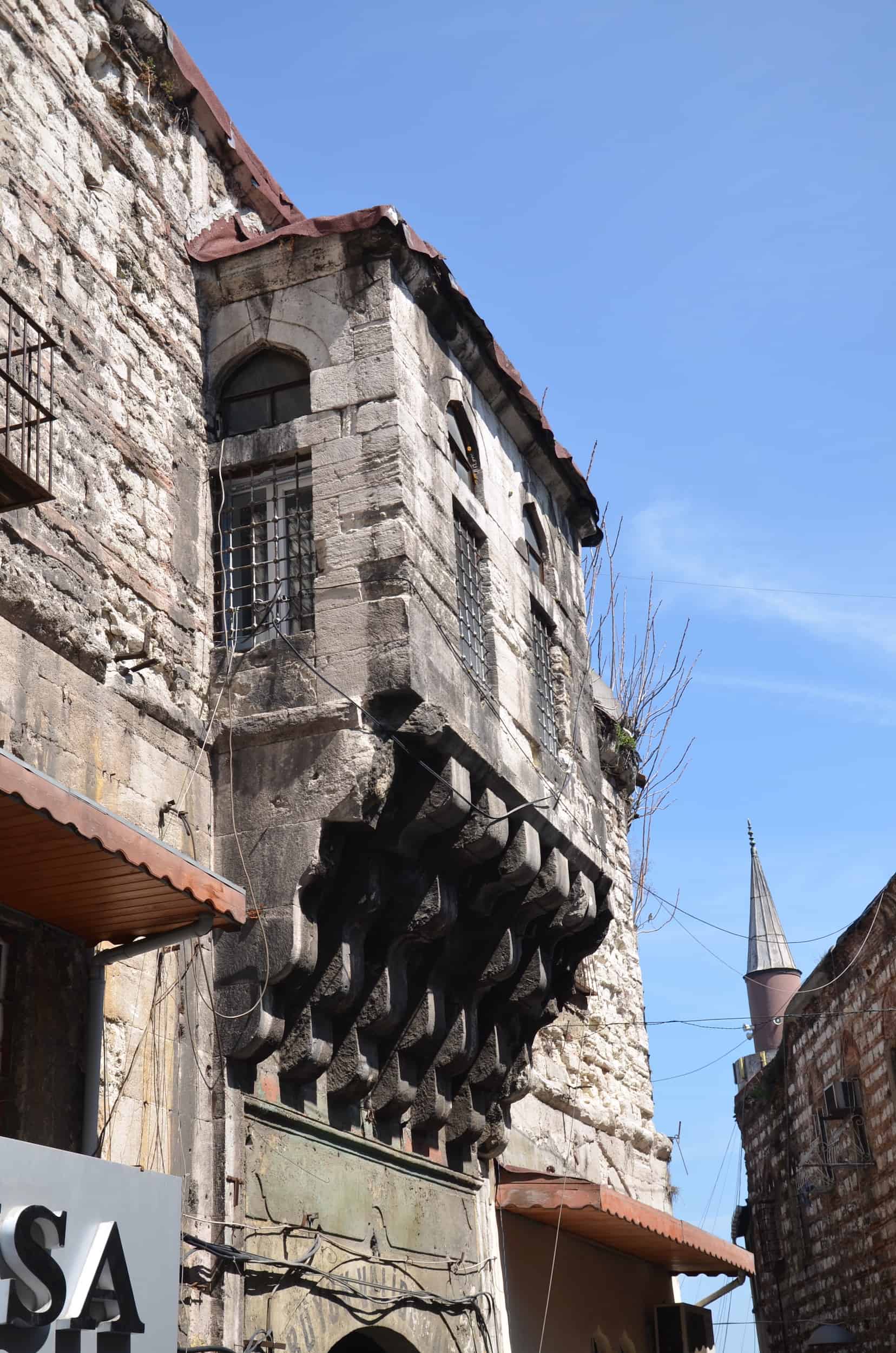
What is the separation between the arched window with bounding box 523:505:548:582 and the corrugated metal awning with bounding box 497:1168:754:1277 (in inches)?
155

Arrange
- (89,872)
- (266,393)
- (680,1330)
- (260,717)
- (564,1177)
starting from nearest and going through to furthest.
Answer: (89,872) → (260,717) → (266,393) → (564,1177) → (680,1330)

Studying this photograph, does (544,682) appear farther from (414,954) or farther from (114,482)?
(114,482)

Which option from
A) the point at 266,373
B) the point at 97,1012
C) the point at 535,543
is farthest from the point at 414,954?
the point at 535,543

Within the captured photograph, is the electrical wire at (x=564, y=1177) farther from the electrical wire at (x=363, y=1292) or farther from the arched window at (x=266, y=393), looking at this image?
the arched window at (x=266, y=393)

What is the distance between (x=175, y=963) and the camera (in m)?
6.25

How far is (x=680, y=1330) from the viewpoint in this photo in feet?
37.5

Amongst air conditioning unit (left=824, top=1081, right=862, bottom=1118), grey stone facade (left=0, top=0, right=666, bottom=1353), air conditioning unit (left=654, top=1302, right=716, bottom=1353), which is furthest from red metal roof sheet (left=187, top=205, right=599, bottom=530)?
air conditioning unit (left=824, top=1081, right=862, bottom=1118)

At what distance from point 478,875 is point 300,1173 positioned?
1.90 m

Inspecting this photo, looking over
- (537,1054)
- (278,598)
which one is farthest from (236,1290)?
(537,1054)

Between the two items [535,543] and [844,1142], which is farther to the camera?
[844,1142]

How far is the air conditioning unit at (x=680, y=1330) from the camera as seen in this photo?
37.2 feet

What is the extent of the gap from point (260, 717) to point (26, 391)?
7.14ft

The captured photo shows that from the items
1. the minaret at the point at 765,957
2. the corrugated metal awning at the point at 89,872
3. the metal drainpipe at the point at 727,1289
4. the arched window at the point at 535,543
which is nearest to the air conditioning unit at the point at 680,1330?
the metal drainpipe at the point at 727,1289

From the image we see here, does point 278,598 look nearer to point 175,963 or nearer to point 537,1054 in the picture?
point 175,963
